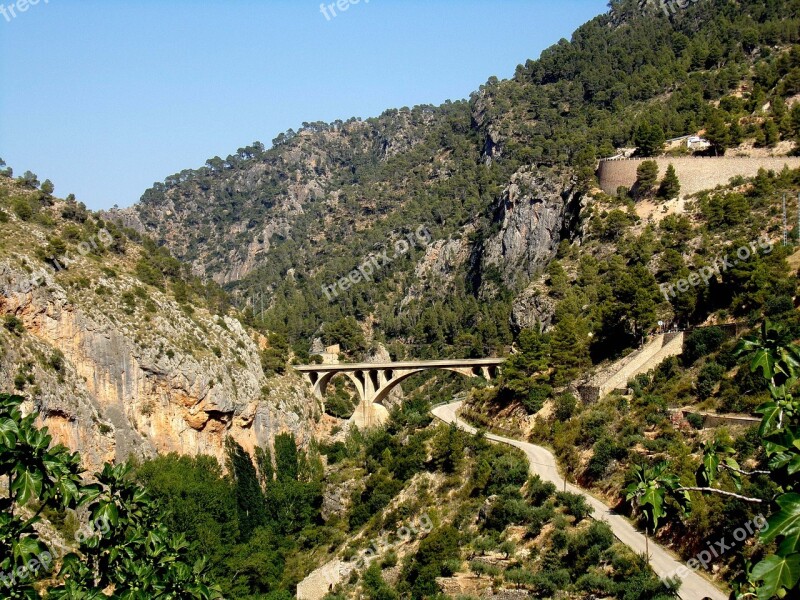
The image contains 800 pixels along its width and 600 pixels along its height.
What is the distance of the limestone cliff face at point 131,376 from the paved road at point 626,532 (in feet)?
72.1

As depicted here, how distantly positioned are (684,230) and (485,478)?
28412 millimetres

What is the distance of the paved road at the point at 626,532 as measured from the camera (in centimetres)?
2752

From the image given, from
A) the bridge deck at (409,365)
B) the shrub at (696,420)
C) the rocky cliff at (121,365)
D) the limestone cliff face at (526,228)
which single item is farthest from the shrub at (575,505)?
the limestone cliff face at (526,228)

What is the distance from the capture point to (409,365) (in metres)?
71.2

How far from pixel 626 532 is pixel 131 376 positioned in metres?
38.0

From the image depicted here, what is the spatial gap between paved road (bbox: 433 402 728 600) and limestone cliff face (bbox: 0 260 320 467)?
72.1ft

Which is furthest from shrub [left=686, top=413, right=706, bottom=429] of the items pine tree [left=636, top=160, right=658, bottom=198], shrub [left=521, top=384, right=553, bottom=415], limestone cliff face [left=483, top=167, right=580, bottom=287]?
limestone cliff face [left=483, top=167, right=580, bottom=287]

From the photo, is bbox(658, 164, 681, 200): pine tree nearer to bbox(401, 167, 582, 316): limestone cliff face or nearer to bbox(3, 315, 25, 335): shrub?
bbox(401, 167, 582, 316): limestone cliff face

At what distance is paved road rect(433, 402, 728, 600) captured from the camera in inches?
1083

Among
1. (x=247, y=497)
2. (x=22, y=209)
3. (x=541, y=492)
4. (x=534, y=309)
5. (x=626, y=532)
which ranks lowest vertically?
(x=626, y=532)

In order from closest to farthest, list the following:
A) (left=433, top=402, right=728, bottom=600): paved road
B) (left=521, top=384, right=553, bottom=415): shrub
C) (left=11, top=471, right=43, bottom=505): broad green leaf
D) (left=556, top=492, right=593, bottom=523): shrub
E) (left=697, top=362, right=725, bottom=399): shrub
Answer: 1. (left=11, top=471, right=43, bottom=505): broad green leaf
2. (left=433, top=402, right=728, bottom=600): paved road
3. (left=556, top=492, right=593, bottom=523): shrub
4. (left=697, top=362, right=725, bottom=399): shrub
5. (left=521, top=384, right=553, bottom=415): shrub

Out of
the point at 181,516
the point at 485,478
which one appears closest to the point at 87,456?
the point at 181,516

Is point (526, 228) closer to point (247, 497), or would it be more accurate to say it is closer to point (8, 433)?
point (247, 497)

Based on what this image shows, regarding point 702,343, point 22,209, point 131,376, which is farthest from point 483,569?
point 22,209
